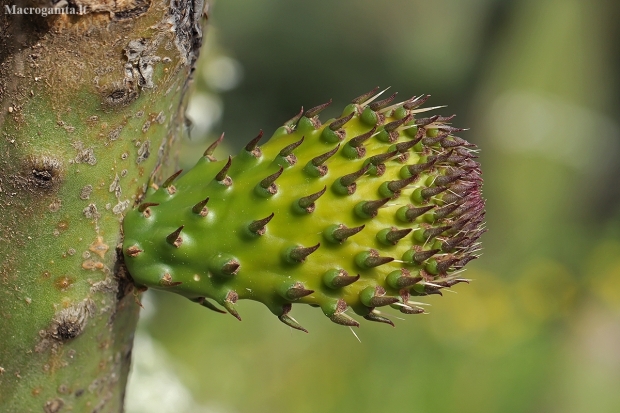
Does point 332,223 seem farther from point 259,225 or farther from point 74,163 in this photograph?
point 74,163

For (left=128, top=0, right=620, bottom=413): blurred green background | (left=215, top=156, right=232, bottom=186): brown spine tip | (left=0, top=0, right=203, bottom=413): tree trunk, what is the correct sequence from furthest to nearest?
(left=128, top=0, right=620, bottom=413): blurred green background, (left=215, top=156, right=232, bottom=186): brown spine tip, (left=0, top=0, right=203, bottom=413): tree trunk

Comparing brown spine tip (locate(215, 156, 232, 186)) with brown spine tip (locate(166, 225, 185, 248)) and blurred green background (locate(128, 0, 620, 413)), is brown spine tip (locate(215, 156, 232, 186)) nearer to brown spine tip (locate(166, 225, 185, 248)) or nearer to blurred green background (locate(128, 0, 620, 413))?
brown spine tip (locate(166, 225, 185, 248))

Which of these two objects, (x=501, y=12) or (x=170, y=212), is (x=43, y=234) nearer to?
(x=170, y=212)

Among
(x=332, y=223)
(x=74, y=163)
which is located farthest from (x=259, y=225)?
(x=74, y=163)

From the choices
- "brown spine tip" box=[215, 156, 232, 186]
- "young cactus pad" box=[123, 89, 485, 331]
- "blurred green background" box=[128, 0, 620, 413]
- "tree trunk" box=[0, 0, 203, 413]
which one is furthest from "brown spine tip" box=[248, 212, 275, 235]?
"blurred green background" box=[128, 0, 620, 413]

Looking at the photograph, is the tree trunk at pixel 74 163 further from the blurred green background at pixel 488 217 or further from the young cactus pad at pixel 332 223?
the blurred green background at pixel 488 217
